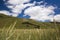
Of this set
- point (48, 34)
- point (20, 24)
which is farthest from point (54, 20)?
point (20, 24)

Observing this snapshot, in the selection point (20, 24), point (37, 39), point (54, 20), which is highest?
point (20, 24)

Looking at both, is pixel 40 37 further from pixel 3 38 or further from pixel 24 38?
pixel 3 38

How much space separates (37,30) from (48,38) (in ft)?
1.07

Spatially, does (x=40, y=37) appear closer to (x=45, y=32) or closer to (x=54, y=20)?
(x=45, y=32)

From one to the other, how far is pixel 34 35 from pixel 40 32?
11.5 inches

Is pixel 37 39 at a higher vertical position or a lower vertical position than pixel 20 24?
lower

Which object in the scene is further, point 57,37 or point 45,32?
point 45,32

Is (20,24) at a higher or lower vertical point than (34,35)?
higher

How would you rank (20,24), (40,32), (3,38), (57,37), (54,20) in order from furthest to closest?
(20,24) < (40,32) < (57,37) < (54,20) < (3,38)

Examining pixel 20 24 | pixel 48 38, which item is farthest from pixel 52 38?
pixel 20 24

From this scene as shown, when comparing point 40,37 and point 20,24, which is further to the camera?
point 20,24

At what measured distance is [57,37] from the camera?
4.41 meters

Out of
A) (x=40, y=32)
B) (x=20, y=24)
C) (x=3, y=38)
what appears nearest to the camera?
(x=3, y=38)

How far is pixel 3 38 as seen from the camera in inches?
137
